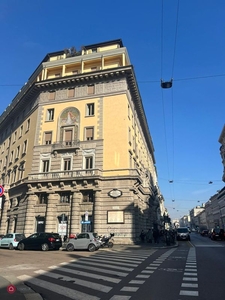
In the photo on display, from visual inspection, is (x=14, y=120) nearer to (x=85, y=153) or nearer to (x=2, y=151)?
(x=2, y=151)

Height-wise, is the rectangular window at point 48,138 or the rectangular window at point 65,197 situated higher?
Answer: the rectangular window at point 48,138

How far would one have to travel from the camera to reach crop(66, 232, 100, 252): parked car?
19.8 meters

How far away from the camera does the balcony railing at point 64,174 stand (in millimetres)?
27780

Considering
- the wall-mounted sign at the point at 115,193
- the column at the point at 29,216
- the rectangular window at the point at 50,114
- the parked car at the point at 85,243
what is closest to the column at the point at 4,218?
the column at the point at 29,216

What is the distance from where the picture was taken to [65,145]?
30.9 meters

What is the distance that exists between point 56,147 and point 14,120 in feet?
56.2

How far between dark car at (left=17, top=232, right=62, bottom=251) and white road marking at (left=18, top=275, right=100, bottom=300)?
12834mm

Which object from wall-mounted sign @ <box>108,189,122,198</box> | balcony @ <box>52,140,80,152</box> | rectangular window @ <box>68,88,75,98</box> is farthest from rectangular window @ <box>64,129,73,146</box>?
wall-mounted sign @ <box>108,189,122,198</box>

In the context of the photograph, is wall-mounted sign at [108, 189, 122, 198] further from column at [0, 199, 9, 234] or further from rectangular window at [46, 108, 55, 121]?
column at [0, 199, 9, 234]

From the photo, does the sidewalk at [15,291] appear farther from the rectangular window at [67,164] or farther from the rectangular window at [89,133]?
the rectangular window at [89,133]

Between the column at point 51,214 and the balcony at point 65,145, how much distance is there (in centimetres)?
591

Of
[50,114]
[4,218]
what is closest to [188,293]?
[50,114]

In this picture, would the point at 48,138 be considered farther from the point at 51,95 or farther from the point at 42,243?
the point at 42,243

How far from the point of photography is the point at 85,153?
97.6 ft
